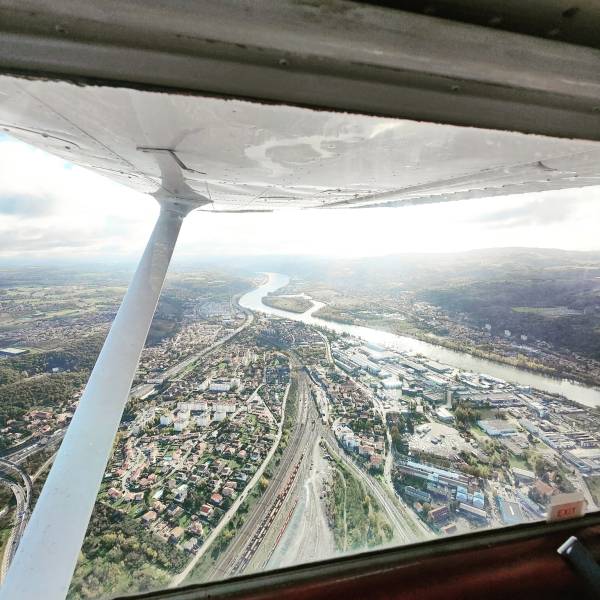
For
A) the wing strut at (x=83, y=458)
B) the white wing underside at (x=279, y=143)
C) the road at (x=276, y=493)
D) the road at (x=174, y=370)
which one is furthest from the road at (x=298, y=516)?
the road at (x=174, y=370)

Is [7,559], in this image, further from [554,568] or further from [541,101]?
[541,101]

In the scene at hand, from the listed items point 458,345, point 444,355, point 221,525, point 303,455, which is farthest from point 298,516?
point 458,345

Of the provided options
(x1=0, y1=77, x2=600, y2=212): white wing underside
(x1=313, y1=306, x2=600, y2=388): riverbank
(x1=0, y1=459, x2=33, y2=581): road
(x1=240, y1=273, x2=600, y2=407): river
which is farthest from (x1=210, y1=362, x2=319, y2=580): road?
(x1=313, y1=306, x2=600, y2=388): riverbank

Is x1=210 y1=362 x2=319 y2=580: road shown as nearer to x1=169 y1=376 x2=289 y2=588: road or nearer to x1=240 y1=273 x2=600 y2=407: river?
x1=169 y1=376 x2=289 y2=588: road

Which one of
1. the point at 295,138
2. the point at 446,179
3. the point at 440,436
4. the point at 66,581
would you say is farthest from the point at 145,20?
the point at 440,436

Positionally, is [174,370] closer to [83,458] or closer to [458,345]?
[83,458]

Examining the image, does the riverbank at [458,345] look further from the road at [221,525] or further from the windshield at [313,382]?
the road at [221,525]
